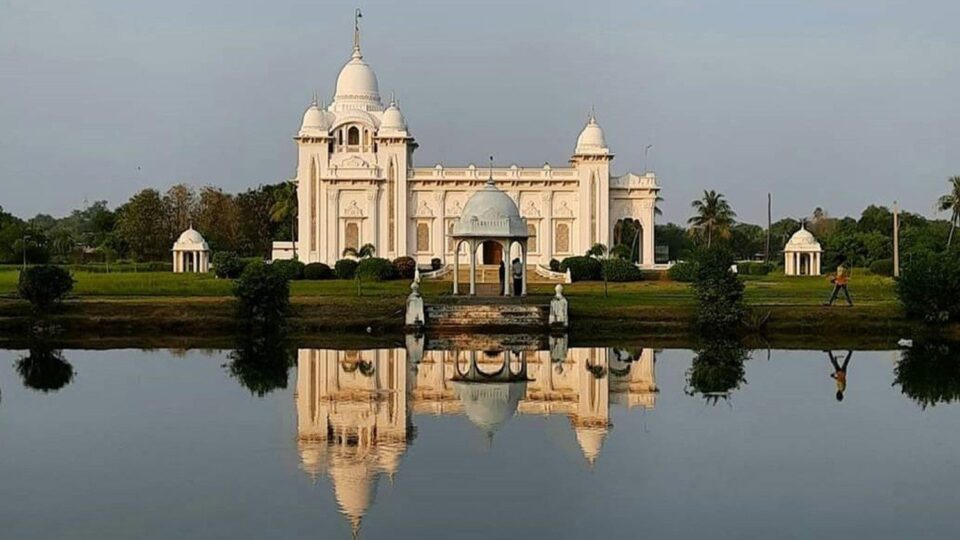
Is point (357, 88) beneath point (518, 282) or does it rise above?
above

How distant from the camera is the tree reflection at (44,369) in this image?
19.6 metres

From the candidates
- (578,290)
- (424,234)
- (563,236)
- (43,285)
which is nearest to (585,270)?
(578,290)

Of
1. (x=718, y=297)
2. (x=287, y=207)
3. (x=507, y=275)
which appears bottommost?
(x=718, y=297)

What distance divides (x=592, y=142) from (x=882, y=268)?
1436 centimetres

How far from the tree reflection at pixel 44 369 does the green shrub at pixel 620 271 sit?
23848mm

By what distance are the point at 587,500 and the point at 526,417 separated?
4663 millimetres

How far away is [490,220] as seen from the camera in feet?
109

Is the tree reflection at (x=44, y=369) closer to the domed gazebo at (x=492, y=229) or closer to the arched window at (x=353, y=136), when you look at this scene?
the domed gazebo at (x=492, y=229)

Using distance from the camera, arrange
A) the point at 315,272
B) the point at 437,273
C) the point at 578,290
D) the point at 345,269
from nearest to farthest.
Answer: the point at 578,290 < the point at 315,272 < the point at 345,269 < the point at 437,273

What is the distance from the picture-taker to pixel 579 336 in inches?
1136

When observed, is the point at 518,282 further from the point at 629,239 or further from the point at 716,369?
the point at 629,239

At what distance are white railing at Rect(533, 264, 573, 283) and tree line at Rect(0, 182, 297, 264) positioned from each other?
18999 millimetres

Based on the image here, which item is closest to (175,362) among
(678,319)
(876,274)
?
(678,319)

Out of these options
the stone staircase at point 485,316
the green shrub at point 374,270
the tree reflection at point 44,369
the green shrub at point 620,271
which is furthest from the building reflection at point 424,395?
the green shrub at point 620,271
